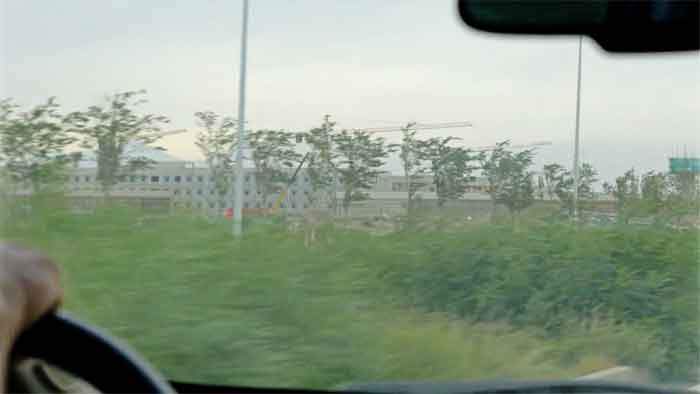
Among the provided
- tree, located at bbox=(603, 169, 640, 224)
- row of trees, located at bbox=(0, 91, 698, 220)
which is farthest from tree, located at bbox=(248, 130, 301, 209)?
tree, located at bbox=(603, 169, 640, 224)

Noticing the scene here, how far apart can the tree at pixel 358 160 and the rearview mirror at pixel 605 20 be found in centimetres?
234

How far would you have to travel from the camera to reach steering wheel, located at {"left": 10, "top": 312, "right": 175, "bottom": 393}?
1.62 meters

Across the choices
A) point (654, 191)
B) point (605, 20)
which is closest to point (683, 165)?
point (654, 191)

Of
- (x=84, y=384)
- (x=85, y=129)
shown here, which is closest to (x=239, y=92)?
(x=85, y=129)

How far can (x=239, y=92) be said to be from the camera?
13.1 feet

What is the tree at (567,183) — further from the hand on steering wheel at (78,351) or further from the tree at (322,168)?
the hand on steering wheel at (78,351)

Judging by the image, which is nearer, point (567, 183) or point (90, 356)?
point (90, 356)

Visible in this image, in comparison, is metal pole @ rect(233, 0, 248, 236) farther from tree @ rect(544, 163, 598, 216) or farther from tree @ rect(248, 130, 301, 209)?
tree @ rect(544, 163, 598, 216)

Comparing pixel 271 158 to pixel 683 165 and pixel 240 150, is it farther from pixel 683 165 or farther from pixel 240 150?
pixel 683 165

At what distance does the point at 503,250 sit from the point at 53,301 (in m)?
2.69

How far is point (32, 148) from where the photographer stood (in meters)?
3.92

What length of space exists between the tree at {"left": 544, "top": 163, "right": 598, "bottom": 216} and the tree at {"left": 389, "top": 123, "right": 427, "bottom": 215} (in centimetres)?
55

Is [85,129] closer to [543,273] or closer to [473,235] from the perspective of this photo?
[473,235]

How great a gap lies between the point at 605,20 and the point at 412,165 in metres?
2.51
